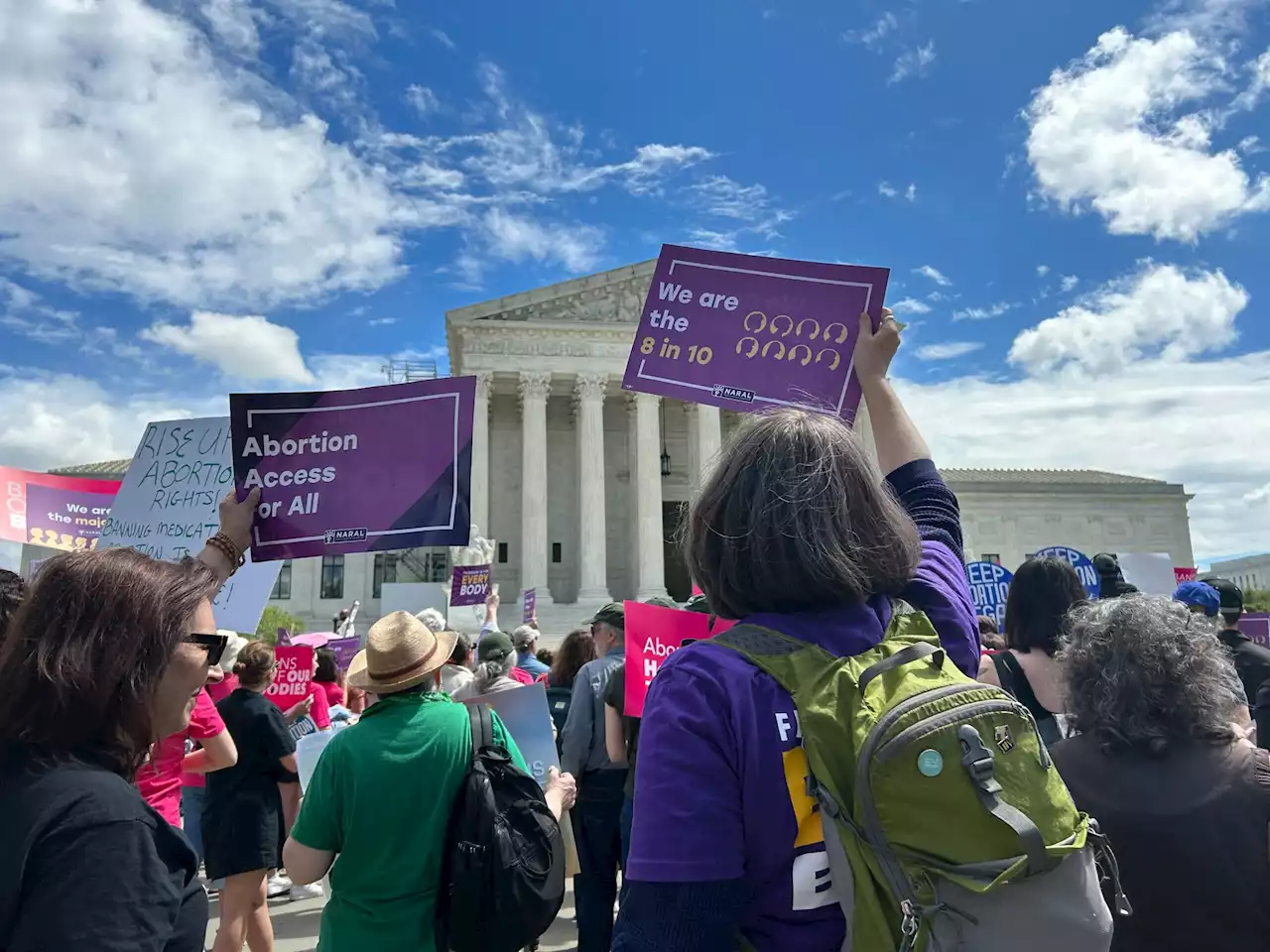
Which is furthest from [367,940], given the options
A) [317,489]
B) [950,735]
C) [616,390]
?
[616,390]

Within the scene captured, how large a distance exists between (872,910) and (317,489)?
11.6 ft

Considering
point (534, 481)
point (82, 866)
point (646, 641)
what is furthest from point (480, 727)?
point (534, 481)

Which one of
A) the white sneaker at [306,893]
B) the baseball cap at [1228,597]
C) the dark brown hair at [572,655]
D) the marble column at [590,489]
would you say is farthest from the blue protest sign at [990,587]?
the marble column at [590,489]

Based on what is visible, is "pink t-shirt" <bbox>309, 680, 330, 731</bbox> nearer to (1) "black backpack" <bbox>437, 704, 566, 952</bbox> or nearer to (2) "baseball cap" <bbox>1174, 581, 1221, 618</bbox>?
(1) "black backpack" <bbox>437, 704, 566, 952</bbox>

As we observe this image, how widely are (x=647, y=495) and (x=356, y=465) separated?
33.4 metres

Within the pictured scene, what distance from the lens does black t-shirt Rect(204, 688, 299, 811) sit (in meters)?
5.56

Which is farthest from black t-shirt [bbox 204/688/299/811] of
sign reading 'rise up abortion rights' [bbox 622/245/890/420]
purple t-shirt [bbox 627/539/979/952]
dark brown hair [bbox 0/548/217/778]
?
purple t-shirt [bbox 627/539/979/952]

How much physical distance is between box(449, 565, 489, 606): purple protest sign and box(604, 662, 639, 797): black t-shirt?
47.5 feet

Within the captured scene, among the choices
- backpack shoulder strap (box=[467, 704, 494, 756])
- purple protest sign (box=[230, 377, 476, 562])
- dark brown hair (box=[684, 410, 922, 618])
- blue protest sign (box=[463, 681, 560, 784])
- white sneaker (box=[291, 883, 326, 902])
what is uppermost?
purple protest sign (box=[230, 377, 476, 562])

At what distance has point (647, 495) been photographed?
37.7 meters

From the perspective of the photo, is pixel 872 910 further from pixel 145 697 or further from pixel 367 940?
pixel 367 940

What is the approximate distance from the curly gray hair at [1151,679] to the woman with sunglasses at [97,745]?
2511 millimetres

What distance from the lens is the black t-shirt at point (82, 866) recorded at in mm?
1665

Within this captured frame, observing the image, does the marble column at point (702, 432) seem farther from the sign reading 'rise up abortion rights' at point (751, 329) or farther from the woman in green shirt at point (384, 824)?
the woman in green shirt at point (384, 824)
